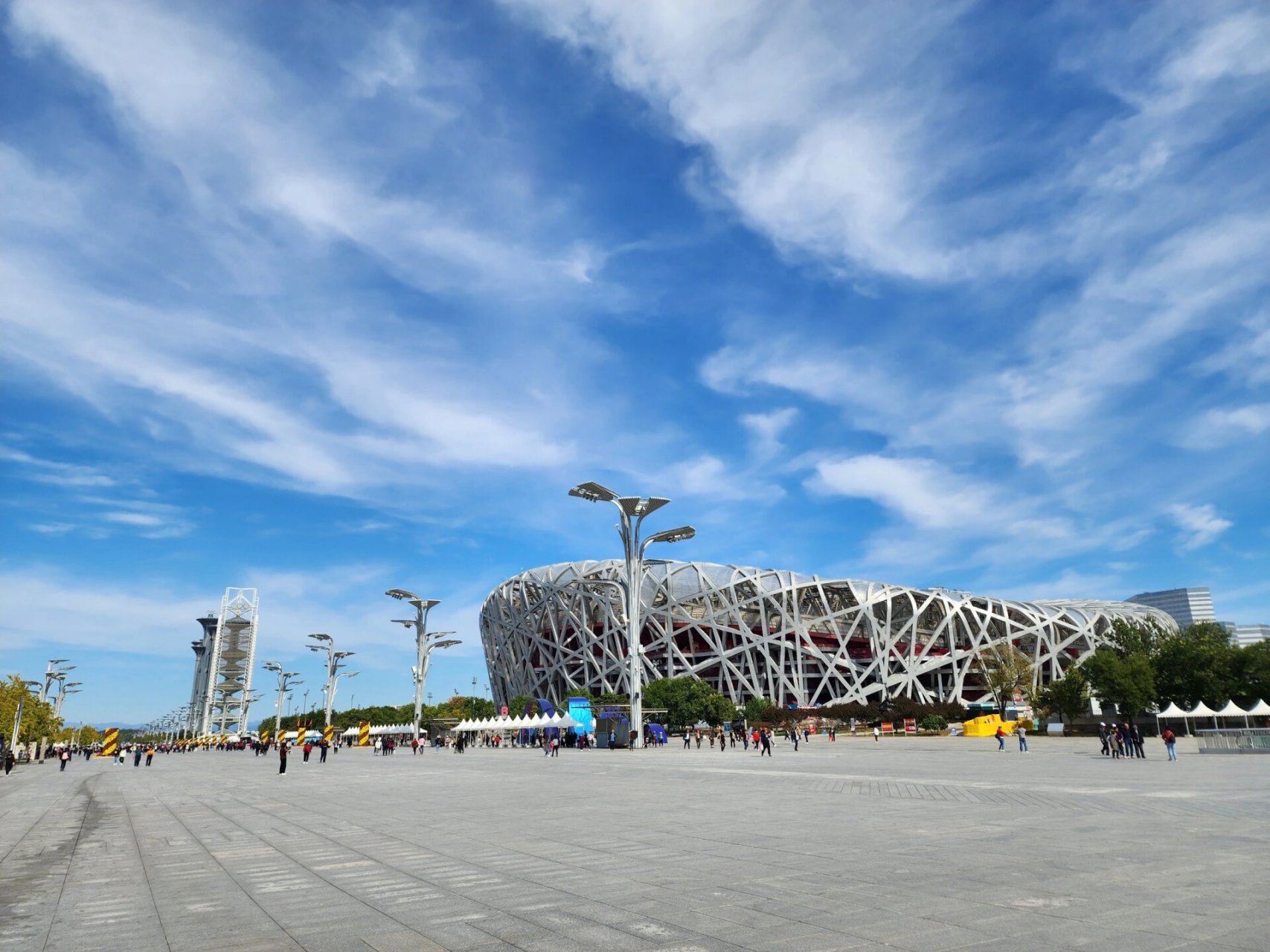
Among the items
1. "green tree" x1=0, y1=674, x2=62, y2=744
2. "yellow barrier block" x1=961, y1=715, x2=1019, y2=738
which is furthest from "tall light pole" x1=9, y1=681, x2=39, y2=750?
"yellow barrier block" x1=961, y1=715, x2=1019, y2=738

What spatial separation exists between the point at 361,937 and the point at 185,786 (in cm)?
2270

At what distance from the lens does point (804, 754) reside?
36438 mm

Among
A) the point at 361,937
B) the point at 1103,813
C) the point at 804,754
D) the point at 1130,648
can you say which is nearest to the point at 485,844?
the point at 361,937

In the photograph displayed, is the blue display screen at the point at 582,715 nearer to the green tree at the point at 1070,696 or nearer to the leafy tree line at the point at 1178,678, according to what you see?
the green tree at the point at 1070,696

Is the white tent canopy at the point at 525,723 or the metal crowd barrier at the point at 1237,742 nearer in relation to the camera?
the metal crowd barrier at the point at 1237,742

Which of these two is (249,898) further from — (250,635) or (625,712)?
(250,635)

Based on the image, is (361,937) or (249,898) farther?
(249,898)

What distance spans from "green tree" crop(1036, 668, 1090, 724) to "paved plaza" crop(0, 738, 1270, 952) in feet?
132

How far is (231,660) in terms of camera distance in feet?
548

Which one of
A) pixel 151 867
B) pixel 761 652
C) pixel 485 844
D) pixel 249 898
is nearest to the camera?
pixel 249 898

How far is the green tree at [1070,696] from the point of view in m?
54.4

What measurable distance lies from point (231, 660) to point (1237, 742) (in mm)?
174612

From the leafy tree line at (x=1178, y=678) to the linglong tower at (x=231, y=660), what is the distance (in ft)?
498

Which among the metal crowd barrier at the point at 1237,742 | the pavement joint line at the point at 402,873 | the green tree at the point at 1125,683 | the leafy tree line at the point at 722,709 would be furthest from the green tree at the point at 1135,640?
the pavement joint line at the point at 402,873
